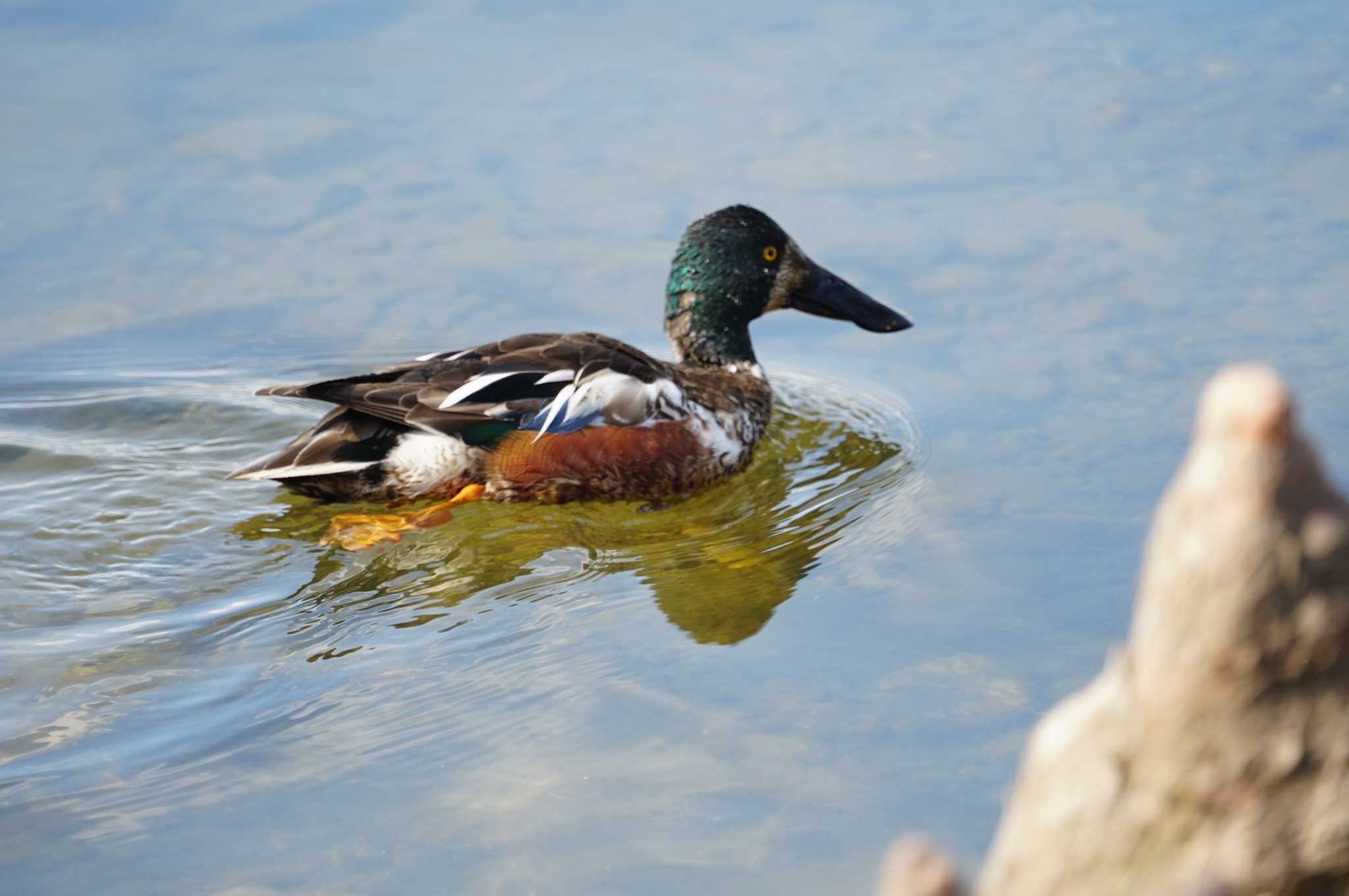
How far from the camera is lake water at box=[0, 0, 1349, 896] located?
14.7 ft

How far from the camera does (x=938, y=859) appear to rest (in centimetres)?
175

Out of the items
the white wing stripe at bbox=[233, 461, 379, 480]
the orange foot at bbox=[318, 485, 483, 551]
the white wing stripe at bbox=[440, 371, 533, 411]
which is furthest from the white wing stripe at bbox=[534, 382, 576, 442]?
the white wing stripe at bbox=[233, 461, 379, 480]

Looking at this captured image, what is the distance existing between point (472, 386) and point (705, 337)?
1.58m

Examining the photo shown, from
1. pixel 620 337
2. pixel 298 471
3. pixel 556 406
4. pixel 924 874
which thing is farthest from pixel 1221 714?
pixel 620 337

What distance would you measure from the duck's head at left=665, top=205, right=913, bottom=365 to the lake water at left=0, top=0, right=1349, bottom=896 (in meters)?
0.35

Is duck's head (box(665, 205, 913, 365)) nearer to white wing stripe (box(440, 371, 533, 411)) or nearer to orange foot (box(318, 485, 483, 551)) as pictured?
white wing stripe (box(440, 371, 533, 411))

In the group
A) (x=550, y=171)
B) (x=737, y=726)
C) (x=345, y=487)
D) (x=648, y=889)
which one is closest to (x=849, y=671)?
(x=737, y=726)

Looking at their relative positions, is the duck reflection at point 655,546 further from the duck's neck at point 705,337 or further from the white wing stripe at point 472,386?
the duck's neck at point 705,337

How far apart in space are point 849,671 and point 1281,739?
3.14 meters

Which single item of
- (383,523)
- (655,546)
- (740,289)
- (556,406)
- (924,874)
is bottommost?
(655,546)

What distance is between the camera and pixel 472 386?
22.0ft

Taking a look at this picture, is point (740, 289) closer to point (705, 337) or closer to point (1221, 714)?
point (705, 337)

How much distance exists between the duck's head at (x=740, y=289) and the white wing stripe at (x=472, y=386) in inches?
52.6

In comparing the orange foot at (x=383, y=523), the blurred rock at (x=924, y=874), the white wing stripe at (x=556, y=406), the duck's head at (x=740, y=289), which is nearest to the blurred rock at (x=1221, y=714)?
the blurred rock at (x=924, y=874)
